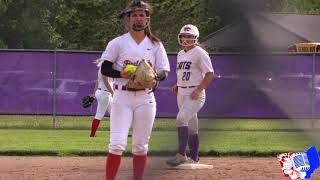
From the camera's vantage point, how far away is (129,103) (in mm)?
6531

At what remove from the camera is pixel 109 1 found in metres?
29.9

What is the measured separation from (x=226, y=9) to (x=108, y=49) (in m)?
3.18

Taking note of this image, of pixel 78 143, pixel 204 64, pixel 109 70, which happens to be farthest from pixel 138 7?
pixel 78 143

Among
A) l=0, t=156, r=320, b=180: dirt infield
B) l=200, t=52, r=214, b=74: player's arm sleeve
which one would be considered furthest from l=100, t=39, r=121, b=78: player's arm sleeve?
l=200, t=52, r=214, b=74: player's arm sleeve

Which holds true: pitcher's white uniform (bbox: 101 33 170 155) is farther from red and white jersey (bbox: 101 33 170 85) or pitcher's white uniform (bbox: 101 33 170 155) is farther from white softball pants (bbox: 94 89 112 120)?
white softball pants (bbox: 94 89 112 120)

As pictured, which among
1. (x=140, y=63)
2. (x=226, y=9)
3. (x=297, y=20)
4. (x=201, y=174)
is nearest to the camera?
(x=226, y=9)

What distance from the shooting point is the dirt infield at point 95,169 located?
8648mm

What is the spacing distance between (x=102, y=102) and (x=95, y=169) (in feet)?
14.3

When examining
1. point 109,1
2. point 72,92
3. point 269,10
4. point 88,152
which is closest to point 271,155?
point 88,152

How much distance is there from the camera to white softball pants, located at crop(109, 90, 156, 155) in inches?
257

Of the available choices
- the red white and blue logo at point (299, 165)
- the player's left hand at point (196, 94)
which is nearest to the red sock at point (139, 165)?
the red white and blue logo at point (299, 165)

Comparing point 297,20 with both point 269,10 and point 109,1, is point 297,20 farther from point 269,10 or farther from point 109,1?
point 109,1

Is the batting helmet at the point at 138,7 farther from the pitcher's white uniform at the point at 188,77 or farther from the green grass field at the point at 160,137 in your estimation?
the pitcher's white uniform at the point at 188,77

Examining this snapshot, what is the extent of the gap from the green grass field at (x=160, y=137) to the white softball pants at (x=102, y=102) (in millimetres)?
487
